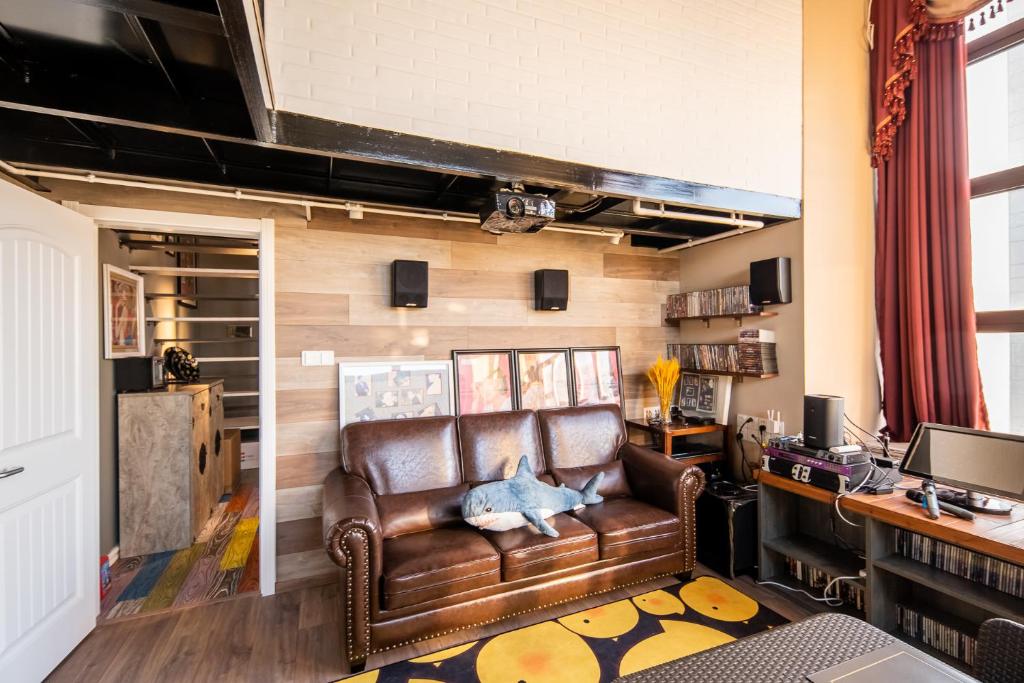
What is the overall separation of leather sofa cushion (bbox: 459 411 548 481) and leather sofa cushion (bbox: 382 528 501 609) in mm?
508

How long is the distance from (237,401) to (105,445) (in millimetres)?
2678

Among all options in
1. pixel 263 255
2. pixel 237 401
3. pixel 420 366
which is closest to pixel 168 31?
pixel 263 255

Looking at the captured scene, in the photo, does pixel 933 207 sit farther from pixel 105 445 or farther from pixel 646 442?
A: pixel 105 445

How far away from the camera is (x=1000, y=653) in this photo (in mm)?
1164

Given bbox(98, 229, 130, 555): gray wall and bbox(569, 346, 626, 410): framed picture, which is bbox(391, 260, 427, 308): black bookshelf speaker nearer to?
bbox(569, 346, 626, 410): framed picture

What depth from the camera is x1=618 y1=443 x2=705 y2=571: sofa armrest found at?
2.71 metres

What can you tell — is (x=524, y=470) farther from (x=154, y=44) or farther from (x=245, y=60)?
(x=154, y=44)

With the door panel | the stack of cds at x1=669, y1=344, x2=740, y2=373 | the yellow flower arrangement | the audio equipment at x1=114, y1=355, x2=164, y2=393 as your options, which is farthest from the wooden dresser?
the stack of cds at x1=669, y1=344, x2=740, y2=373

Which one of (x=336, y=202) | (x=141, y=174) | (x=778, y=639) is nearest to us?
(x=778, y=639)

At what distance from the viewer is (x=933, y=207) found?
2.63m

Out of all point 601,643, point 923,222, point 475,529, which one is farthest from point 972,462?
point 475,529

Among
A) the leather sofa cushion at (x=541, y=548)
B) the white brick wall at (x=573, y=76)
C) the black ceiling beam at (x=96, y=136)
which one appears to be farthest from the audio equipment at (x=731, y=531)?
the black ceiling beam at (x=96, y=136)

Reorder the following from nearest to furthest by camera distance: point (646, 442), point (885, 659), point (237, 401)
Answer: point (885, 659) < point (646, 442) < point (237, 401)

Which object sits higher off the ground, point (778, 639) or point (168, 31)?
point (168, 31)
